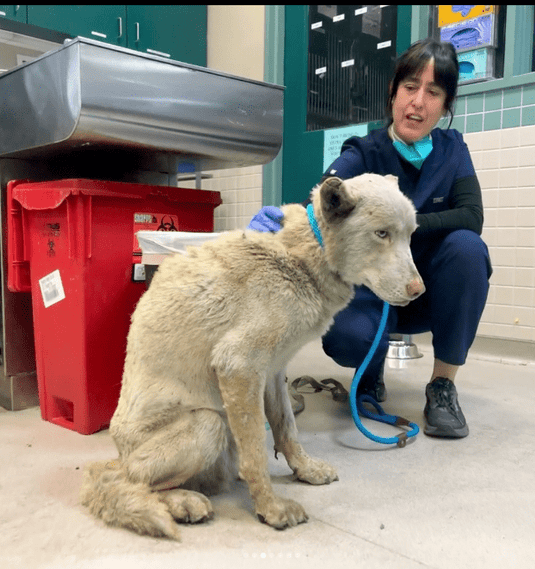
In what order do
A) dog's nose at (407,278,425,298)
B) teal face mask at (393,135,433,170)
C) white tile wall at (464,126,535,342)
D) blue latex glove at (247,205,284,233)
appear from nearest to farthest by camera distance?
dog's nose at (407,278,425,298)
blue latex glove at (247,205,284,233)
teal face mask at (393,135,433,170)
white tile wall at (464,126,535,342)

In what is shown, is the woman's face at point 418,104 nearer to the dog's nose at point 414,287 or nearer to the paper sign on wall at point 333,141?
the dog's nose at point 414,287

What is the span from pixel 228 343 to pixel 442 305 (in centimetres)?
85

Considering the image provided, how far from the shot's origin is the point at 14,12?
10.4ft

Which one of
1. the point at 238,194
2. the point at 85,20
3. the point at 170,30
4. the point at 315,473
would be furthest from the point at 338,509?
the point at 170,30

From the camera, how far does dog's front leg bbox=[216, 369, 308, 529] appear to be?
3.43 feet

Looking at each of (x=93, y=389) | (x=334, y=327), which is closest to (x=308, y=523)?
(x=334, y=327)

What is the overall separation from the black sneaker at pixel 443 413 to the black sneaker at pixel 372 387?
24 cm

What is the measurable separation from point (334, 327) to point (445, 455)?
1.60 feet

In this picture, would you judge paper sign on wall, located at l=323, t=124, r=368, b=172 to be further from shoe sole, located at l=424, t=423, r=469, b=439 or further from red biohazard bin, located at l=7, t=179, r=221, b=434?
shoe sole, located at l=424, t=423, r=469, b=439

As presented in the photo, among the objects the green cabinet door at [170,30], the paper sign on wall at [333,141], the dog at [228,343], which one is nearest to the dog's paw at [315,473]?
the dog at [228,343]

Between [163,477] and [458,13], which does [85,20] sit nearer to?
[458,13]

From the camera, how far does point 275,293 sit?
108cm

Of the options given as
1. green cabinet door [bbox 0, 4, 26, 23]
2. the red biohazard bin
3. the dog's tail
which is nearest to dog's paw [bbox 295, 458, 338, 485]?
the dog's tail

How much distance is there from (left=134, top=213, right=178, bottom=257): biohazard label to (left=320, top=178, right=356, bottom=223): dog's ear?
0.78m
